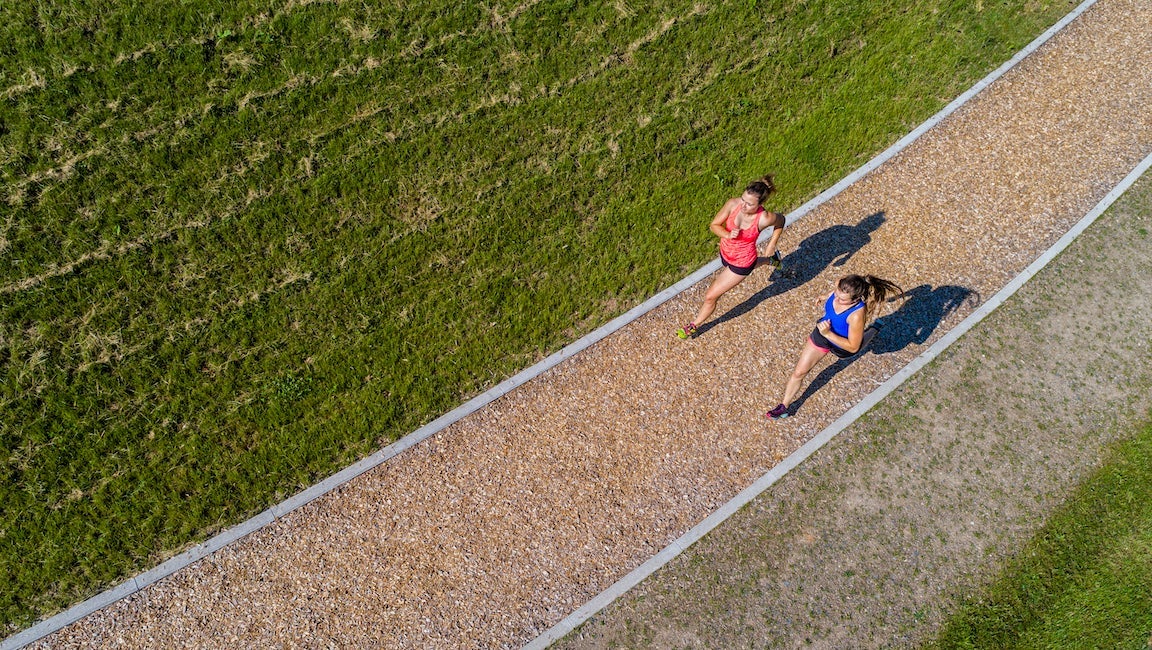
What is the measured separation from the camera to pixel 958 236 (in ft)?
28.7

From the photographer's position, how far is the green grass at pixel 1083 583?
21.5 feet

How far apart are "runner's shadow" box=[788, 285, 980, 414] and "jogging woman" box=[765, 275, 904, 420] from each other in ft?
2.75

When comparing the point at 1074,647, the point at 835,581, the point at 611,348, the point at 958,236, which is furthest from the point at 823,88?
the point at 1074,647

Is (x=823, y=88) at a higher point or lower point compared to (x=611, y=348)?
higher

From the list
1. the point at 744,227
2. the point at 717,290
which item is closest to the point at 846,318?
the point at 744,227

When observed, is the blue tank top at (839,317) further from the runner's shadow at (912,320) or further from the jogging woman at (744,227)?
the runner's shadow at (912,320)

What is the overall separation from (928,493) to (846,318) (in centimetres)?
218

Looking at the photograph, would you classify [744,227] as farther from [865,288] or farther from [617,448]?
[617,448]

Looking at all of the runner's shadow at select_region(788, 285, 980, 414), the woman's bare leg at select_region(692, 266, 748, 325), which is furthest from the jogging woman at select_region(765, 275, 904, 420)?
the woman's bare leg at select_region(692, 266, 748, 325)

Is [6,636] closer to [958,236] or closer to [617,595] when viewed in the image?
[617,595]

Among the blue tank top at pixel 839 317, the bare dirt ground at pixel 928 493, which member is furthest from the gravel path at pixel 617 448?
the blue tank top at pixel 839 317

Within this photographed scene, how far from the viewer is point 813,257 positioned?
28.1ft

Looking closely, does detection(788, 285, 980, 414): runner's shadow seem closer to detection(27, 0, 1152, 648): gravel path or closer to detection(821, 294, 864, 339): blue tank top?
detection(27, 0, 1152, 648): gravel path

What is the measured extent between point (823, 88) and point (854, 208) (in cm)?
182
